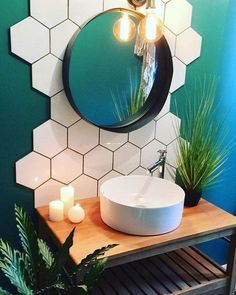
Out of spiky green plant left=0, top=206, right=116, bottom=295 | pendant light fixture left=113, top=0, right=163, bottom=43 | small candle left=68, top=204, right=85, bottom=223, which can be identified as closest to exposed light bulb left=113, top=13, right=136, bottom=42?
pendant light fixture left=113, top=0, right=163, bottom=43

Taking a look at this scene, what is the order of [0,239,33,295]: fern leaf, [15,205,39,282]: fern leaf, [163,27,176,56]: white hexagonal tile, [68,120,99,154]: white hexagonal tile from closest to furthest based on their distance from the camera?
[0,239,33,295]: fern leaf < [15,205,39,282]: fern leaf < [68,120,99,154]: white hexagonal tile < [163,27,176,56]: white hexagonal tile

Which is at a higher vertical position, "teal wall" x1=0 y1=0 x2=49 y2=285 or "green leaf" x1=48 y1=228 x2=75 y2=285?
"teal wall" x1=0 y1=0 x2=49 y2=285

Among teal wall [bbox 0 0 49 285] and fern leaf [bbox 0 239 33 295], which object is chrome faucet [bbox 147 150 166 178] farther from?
fern leaf [bbox 0 239 33 295]

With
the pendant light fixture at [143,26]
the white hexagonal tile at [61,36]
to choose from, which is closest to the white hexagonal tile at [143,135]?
the pendant light fixture at [143,26]

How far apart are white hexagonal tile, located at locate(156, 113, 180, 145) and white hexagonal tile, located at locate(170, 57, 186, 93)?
0.15 metres

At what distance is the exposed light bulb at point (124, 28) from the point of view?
5.26ft

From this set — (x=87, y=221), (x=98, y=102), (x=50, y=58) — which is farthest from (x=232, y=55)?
(x=87, y=221)

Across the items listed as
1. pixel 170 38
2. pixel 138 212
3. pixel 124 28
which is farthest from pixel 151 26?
pixel 138 212

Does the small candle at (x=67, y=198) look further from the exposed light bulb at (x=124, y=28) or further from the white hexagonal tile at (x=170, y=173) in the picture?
the exposed light bulb at (x=124, y=28)

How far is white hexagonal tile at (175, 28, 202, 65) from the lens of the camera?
1.81 metres

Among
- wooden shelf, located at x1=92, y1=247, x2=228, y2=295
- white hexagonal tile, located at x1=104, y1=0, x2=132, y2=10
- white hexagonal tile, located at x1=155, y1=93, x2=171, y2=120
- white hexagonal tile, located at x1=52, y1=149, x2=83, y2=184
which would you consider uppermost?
white hexagonal tile, located at x1=104, y1=0, x2=132, y2=10

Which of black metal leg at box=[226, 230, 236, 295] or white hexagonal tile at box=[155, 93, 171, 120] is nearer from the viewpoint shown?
black metal leg at box=[226, 230, 236, 295]

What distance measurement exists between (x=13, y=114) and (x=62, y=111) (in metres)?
0.22

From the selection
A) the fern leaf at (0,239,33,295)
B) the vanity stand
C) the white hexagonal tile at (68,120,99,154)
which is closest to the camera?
the fern leaf at (0,239,33,295)
